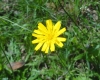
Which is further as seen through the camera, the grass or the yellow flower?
the grass

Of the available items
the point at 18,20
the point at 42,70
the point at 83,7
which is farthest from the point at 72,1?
the point at 42,70

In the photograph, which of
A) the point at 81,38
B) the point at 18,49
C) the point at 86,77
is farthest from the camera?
the point at 18,49

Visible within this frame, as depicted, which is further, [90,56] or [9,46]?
[9,46]

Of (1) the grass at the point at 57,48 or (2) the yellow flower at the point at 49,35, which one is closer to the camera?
(2) the yellow flower at the point at 49,35

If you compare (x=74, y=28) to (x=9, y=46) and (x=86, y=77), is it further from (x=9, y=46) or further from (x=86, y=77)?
(x=9, y=46)

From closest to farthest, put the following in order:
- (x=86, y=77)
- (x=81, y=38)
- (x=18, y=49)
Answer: (x=86, y=77), (x=81, y=38), (x=18, y=49)

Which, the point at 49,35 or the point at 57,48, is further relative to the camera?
the point at 57,48

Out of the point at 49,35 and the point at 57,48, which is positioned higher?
the point at 49,35

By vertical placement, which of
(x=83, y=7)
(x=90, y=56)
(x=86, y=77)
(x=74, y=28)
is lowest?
(x=86, y=77)
